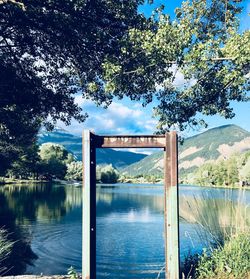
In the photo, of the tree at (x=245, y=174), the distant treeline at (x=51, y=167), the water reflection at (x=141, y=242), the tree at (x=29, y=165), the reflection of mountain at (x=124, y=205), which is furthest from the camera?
the distant treeline at (x=51, y=167)

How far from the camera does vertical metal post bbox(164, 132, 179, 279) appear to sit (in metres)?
6.18

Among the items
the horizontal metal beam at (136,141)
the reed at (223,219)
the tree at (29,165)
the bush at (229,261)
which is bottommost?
the bush at (229,261)

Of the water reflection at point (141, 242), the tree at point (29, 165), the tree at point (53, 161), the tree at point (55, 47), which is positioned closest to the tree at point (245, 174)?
the water reflection at point (141, 242)

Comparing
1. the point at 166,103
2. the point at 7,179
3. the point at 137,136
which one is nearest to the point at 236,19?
the point at 166,103

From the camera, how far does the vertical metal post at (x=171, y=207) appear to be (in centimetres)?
618

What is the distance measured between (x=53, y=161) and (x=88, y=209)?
9083cm

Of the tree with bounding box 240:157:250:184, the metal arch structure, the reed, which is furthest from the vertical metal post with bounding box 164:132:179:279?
the tree with bounding box 240:157:250:184

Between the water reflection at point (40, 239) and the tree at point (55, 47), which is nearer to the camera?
the tree at point (55, 47)

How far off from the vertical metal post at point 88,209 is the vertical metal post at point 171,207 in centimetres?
125

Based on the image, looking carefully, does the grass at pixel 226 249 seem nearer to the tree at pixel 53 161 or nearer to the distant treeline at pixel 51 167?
the distant treeline at pixel 51 167

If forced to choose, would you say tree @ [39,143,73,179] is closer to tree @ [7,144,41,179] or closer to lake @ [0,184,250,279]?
tree @ [7,144,41,179]

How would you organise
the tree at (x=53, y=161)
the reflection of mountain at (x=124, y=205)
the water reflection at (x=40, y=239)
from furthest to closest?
the tree at (x=53, y=161) < the reflection of mountain at (x=124, y=205) < the water reflection at (x=40, y=239)

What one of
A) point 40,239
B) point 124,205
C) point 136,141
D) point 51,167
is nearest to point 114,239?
point 40,239

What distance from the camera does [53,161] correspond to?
95.2 m
